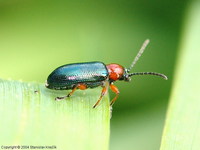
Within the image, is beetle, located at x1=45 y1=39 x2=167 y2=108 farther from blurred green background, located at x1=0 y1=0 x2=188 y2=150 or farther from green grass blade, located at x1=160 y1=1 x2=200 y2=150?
green grass blade, located at x1=160 y1=1 x2=200 y2=150

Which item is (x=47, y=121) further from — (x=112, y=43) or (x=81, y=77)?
(x=112, y=43)

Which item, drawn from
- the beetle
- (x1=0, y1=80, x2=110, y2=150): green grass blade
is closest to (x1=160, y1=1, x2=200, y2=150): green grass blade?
(x1=0, y1=80, x2=110, y2=150): green grass blade

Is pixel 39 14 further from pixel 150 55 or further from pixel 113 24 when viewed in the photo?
pixel 150 55

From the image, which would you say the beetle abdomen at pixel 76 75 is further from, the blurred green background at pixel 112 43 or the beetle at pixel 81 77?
the blurred green background at pixel 112 43

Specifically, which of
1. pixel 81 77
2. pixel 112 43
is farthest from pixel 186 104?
pixel 112 43

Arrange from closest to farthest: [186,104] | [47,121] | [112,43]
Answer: [47,121]
[186,104]
[112,43]

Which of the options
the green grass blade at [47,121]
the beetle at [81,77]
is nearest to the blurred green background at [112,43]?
the beetle at [81,77]
